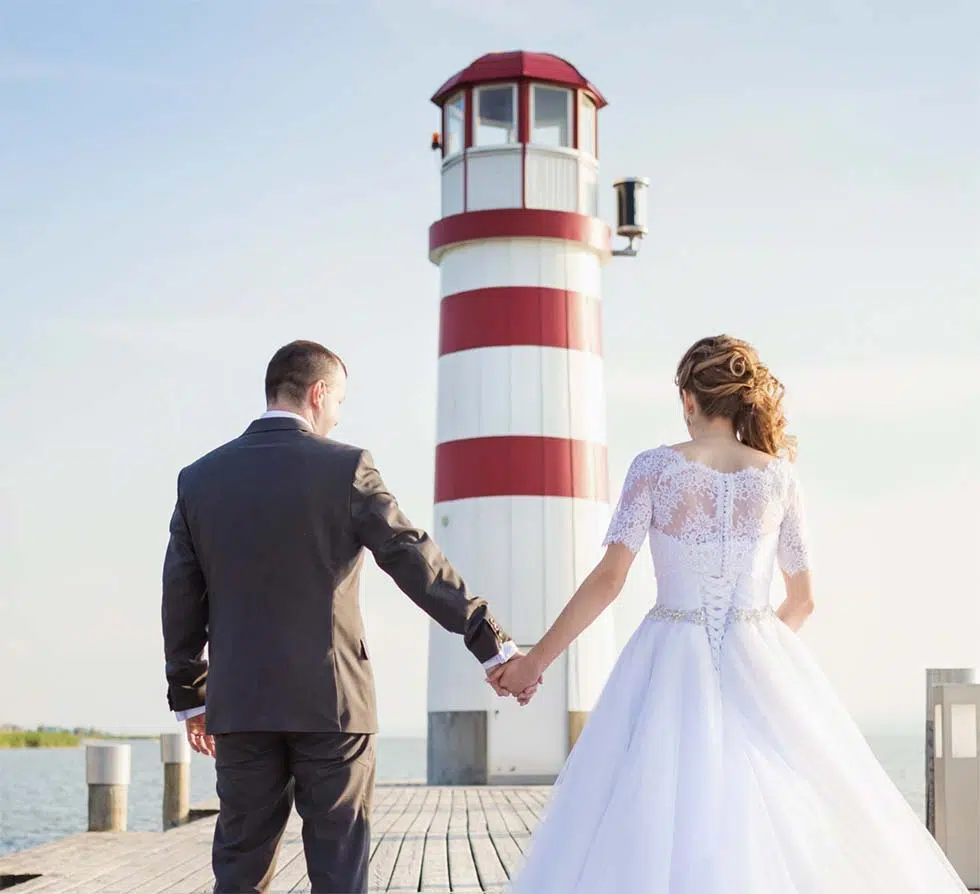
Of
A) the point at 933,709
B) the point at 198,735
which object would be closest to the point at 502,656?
the point at 198,735

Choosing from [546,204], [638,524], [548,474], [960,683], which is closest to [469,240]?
[546,204]

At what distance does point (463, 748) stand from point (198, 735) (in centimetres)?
943

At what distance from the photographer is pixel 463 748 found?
14188mm

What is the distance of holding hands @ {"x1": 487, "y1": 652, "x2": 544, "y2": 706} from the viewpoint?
5.16m

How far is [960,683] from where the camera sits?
755cm

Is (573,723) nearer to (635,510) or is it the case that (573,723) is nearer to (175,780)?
(175,780)

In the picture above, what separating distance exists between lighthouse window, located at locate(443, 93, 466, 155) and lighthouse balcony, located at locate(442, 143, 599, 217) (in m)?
0.29

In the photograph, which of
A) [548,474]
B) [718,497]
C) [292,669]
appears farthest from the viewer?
[548,474]

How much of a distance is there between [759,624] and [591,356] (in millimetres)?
9748

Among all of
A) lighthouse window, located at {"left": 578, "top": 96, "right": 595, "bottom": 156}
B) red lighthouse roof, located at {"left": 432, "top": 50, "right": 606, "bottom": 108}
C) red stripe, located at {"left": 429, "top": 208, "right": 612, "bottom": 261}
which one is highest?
red lighthouse roof, located at {"left": 432, "top": 50, "right": 606, "bottom": 108}

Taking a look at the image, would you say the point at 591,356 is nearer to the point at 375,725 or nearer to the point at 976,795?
the point at 976,795

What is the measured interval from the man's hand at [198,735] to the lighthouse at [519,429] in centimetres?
895

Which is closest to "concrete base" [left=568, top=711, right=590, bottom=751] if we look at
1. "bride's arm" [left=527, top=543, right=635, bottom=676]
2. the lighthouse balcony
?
the lighthouse balcony

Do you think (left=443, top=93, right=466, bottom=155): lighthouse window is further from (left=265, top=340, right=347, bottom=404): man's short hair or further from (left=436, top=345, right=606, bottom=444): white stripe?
(left=265, top=340, right=347, bottom=404): man's short hair
